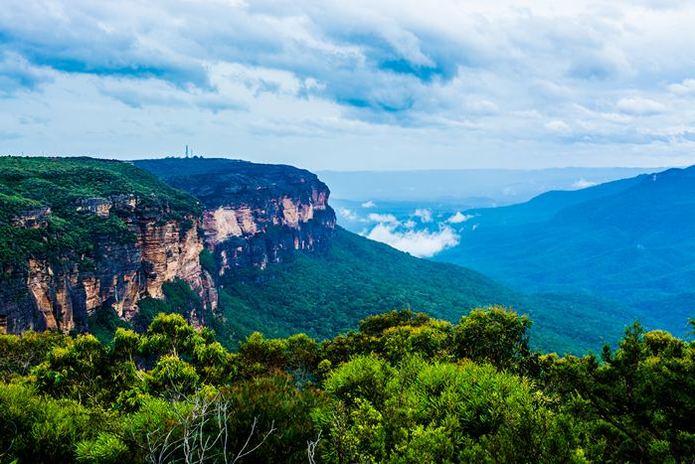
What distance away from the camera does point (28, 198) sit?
5819cm

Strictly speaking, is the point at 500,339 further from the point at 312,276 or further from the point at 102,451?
the point at 312,276

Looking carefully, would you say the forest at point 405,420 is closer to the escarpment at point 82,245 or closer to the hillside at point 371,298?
the escarpment at point 82,245

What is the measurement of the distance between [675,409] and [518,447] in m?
8.21

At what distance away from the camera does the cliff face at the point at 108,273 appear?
4769 cm

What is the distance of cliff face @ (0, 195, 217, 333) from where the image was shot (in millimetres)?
47688

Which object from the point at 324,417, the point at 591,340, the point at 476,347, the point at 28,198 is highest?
the point at 28,198

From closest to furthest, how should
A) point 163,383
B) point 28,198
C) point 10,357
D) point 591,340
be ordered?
1. point 163,383
2. point 10,357
3. point 28,198
4. point 591,340

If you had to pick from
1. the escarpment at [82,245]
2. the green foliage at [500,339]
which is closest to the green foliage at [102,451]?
the green foliage at [500,339]

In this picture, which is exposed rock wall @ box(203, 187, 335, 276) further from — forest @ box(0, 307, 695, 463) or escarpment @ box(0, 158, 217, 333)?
forest @ box(0, 307, 695, 463)

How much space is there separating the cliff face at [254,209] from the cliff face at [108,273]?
95.4 feet

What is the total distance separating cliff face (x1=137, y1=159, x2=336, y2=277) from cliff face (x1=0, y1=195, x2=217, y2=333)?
2908 centimetres

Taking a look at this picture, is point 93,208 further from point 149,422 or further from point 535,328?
point 535,328

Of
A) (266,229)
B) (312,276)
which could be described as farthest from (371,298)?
(266,229)

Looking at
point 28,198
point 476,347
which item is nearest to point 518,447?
point 476,347
